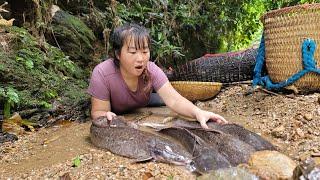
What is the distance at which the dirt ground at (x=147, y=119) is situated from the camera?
8.59 ft

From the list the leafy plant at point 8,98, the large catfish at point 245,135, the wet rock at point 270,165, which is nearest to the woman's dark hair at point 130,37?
the large catfish at point 245,135

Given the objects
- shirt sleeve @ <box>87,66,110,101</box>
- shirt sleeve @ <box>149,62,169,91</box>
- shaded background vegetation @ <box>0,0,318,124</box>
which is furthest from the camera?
shaded background vegetation @ <box>0,0,318,124</box>

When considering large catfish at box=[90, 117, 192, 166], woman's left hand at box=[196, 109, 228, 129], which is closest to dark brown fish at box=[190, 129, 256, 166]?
large catfish at box=[90, 117, 192, 166]

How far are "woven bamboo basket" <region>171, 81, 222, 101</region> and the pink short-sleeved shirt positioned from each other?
69 cm

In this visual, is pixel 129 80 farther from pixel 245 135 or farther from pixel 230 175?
pixel 230 175

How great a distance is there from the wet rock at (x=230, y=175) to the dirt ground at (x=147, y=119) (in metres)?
0.14

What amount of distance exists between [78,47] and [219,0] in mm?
2975

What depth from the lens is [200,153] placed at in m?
2.68

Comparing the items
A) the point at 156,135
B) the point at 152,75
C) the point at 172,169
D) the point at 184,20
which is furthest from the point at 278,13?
the point at 184,20

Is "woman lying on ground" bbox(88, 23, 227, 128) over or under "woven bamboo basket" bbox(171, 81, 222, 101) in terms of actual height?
over

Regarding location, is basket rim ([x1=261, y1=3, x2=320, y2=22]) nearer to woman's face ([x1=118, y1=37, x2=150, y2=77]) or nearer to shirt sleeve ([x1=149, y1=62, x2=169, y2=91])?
shirt sleeve ([x1=149, y1=62, x2=169, y2=91])

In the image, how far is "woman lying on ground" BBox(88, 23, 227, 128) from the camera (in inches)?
144

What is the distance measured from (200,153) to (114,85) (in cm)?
150

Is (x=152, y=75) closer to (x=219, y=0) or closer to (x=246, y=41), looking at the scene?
(x=219, y=0)
